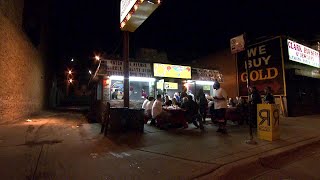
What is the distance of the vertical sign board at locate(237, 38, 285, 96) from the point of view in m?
Answer: 15.3

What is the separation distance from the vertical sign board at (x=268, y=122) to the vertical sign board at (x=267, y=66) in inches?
384

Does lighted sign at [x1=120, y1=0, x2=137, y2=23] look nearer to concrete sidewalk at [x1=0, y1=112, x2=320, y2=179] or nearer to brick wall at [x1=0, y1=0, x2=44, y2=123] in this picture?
concrete sidewalk at [x1=0, y1=112, x2=320, y2=179]

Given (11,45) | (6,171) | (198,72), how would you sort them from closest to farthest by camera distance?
(6,171), (11,45), (198,72)

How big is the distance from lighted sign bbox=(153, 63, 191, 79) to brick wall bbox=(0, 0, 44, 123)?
864 cm

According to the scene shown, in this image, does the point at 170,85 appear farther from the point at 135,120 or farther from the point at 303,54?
the point at 303,54

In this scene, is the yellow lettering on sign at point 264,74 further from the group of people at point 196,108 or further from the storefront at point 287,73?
the group of people at point 196,108

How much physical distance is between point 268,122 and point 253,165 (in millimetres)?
2740

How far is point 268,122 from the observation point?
257 inches

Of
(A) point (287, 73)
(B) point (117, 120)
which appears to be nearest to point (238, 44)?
(B) point (117, 120)

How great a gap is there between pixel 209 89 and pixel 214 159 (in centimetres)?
1428

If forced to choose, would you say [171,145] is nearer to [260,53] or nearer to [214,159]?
[214,159]

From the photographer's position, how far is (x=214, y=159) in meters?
4.41

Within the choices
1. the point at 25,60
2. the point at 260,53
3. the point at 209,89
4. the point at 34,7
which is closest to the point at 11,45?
the point at 25,60

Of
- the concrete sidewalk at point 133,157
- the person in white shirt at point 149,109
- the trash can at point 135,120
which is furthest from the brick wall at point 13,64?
the person in white shirt at point 149,109
